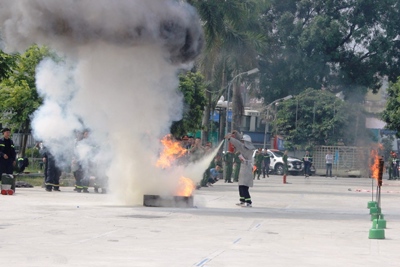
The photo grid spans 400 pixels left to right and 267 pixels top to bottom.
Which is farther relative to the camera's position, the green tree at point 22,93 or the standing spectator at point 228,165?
the standing spectator at point 228,165

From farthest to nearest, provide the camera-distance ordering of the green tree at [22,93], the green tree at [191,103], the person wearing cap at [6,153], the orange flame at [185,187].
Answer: the green tree at [191,103] < the green tree at [22,93] < the person wearing cap at [6,153] < the orange flame at [185,187]

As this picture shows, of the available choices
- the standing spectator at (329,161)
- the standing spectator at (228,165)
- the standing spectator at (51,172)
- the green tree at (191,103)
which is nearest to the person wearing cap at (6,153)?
the standing spectator at (51,172)

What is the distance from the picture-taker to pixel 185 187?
71.8 ft

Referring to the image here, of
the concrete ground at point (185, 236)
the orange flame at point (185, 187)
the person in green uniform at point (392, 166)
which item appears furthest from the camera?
the person in green uniform at point (392, 166)

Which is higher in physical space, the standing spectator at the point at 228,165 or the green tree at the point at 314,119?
the green tree at the point at 314,119

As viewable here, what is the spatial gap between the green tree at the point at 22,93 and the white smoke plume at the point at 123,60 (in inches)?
529

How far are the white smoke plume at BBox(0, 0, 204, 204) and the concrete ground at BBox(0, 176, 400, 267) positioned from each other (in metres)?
1.19

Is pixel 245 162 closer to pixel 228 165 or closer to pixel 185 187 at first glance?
pixel 185 187

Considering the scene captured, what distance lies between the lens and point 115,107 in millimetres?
20984

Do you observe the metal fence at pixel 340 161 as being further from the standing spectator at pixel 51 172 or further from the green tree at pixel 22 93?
the standing spectator at pixel 51 172

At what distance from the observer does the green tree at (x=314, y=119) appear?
2900 inches

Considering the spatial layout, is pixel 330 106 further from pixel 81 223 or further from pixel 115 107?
pixel 81 223

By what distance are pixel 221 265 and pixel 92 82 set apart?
406 inches

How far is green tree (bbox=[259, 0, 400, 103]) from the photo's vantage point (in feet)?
260
